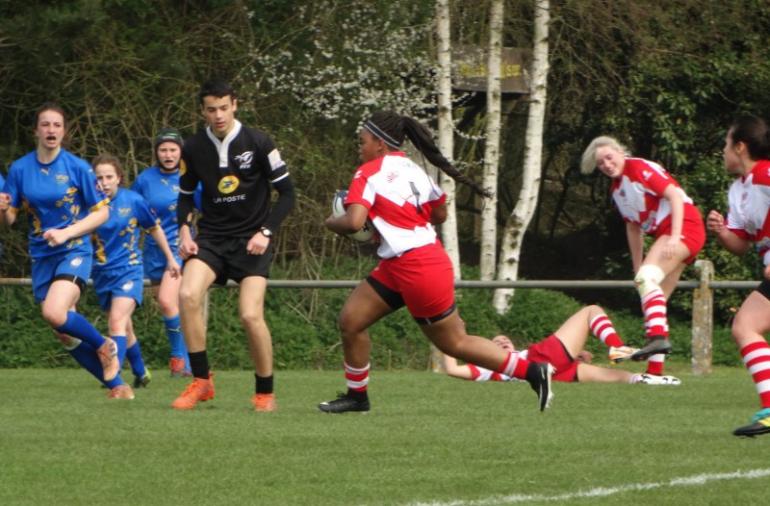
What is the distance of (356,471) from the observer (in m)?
6.93

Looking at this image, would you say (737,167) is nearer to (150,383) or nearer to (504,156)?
(150,383)

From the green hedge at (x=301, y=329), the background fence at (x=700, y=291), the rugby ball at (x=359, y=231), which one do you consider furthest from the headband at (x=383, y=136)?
the green hedge at (x=301, y=329)

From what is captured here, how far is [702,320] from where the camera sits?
15.0 metres

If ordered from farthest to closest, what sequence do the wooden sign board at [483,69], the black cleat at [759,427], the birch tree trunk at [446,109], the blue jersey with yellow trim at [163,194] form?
the wooden sign board at [483,69] < the birch tree trunk at [446,109] < the blue jersey with yellow trim at [163,194] < the black cleat at [759,427]

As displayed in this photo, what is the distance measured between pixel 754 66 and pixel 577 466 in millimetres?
14896

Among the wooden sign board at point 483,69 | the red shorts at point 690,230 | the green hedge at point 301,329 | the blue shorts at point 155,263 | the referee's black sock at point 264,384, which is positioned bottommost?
the green hedge at point 301,329

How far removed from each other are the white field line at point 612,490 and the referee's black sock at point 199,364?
3.91 meters

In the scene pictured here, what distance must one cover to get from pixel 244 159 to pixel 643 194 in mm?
3947

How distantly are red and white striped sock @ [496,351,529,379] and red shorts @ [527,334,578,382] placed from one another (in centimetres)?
319

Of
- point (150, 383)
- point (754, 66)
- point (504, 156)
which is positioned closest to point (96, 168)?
point (150, 383)

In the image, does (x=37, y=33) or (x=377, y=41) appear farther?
(x=377, y=41)

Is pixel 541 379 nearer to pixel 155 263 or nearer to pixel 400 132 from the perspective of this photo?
pixel 400 132

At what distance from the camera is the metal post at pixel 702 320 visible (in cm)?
1492

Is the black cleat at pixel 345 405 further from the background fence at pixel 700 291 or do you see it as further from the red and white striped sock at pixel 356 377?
the background fence at pixel 700 291
